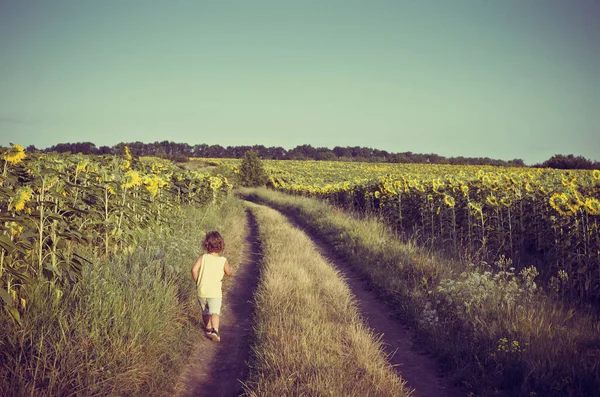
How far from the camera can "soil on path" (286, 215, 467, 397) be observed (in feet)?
12.0

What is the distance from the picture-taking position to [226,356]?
4.14 meters

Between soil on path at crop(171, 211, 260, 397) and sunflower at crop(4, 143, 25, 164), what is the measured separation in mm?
2709

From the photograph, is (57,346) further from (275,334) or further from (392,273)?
(392,273)

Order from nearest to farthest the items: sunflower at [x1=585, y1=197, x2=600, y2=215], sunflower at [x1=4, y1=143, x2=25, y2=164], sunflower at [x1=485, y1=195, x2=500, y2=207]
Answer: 1. sunflower at [x1=4, y1=143, x2=25, y2=164]
2. sunflower at [x1=585, y1=197, x2=600, y2=215]
3. sunflower at [x1=485, y1=195, x2=500, y2=207]

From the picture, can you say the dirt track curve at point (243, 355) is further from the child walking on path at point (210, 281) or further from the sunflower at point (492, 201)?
the sunflower at point (492, 201)

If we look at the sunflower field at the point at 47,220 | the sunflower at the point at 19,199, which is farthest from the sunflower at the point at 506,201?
the sunflower at the point at 19,199

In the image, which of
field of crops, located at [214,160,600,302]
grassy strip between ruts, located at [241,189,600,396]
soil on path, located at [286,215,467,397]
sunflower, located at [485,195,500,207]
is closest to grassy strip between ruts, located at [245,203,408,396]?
soil on path, located at [286,215,467,397]

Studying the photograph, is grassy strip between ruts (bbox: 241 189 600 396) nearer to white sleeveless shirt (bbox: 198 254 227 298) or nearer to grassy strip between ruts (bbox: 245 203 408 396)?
grassy strip between ruts (bbox: 245 203 408 396)

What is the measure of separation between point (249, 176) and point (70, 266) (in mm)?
32478

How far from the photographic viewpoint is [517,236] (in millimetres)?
8086

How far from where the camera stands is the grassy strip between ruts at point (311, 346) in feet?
10.3

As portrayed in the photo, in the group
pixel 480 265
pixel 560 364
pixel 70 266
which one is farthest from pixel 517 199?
pixel 70 266

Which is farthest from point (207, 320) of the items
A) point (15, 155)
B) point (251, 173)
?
point (251, 173)

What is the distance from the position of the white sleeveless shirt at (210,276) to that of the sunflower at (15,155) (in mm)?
2285
